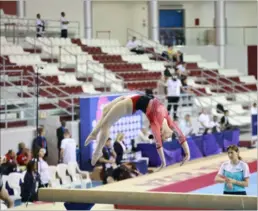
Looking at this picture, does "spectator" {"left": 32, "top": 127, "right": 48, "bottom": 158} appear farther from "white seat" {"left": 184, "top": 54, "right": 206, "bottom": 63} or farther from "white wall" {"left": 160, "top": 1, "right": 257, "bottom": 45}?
"white wall" {"left": 160, "top": 1, "right": 257, "bottom": 45}

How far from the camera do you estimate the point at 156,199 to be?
6.99 meters

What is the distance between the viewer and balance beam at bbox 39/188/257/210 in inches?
262

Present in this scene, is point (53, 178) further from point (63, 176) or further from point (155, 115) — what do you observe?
point (155, 115)

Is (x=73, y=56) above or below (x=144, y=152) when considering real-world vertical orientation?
above

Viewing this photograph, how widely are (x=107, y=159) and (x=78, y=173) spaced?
250 cm

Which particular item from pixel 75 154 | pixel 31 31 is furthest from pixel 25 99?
pixel 31 31

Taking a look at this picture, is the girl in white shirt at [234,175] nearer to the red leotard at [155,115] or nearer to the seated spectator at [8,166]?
the red leotard at [155,115]

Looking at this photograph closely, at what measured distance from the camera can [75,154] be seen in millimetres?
14758

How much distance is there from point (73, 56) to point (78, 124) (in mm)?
7717

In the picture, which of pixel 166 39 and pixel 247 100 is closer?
pixel 247 100

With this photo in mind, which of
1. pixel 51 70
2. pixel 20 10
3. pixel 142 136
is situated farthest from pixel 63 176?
pixel 20 10

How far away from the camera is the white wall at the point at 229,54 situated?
3103cm

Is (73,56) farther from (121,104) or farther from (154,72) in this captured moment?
(121,104)

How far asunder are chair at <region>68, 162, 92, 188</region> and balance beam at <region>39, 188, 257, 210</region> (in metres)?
6.80
